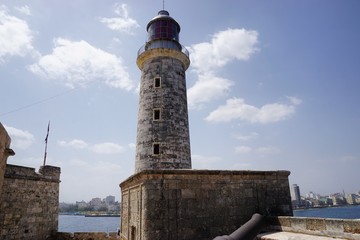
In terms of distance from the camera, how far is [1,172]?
605cm

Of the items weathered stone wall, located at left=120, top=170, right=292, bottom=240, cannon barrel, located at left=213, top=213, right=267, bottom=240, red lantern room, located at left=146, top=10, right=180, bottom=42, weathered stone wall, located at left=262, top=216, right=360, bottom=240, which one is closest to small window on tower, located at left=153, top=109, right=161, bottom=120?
red lantern room, located at left=146, top=10, right=180, bottom=42

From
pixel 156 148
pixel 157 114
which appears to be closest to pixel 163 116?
pixel 157 114

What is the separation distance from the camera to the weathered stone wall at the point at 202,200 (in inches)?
299

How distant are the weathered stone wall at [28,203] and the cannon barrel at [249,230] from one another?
38.1ft

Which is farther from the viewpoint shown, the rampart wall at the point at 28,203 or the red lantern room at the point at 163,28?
the red lantern room at the point at 163,28

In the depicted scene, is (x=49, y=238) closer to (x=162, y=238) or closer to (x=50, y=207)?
(x=50, y=207)

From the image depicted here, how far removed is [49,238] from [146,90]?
1046cm

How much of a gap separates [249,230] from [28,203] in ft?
40.9

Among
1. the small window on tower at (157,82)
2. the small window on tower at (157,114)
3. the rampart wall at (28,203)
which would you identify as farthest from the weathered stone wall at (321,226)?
the rampart wall at (28,203)

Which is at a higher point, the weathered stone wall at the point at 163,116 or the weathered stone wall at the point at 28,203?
the weathered stone wall at the point at 163,116

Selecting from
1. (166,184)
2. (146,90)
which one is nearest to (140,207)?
(166,184)

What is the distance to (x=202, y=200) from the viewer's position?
803 centimetres

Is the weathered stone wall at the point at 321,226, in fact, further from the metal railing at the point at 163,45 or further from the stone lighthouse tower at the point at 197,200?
the metal railing at the point at 163,45

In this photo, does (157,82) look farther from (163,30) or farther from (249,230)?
(249,230)
